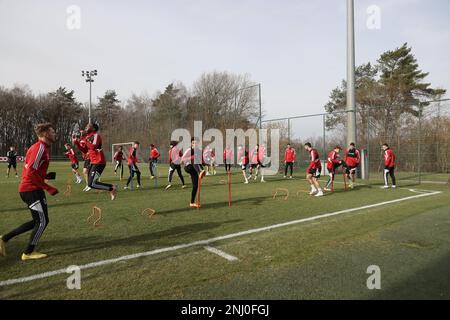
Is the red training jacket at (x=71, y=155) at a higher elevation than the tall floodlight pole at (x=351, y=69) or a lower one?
lower

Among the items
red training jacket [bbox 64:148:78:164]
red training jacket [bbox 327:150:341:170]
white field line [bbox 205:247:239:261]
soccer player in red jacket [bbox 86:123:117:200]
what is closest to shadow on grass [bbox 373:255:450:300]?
white field line [bbox 205:247:239:261]

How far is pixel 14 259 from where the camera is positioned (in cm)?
472

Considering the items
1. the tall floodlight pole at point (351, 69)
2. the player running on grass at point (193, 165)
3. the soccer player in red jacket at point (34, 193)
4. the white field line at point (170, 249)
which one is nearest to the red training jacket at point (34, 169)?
the soccer player in red jacket at point (34, 193)

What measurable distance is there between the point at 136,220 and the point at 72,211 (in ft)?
7.61

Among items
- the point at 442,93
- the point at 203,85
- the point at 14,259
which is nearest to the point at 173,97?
the point at 203,85

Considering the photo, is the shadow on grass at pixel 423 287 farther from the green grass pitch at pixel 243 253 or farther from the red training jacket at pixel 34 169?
the red training jacket at pixel 34 169

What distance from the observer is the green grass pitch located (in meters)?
3.64

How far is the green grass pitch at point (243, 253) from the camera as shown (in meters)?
3.64

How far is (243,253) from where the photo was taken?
16.2 feet

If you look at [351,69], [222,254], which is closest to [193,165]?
[222,254]

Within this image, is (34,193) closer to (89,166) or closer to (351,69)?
(89,166)

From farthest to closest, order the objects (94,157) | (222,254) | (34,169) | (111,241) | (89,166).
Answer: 1. (89,166)
2. (94,157)
3. (111,241)
4. (222,254)
5. (34,169)

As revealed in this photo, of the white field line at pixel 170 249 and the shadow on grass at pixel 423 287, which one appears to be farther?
the white field line at pixel 170 249

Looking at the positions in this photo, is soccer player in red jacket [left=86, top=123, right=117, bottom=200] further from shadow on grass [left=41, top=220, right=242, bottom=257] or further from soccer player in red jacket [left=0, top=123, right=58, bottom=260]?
soccer player in red jacket [left=0, top=123, right=58, bottom=260]
